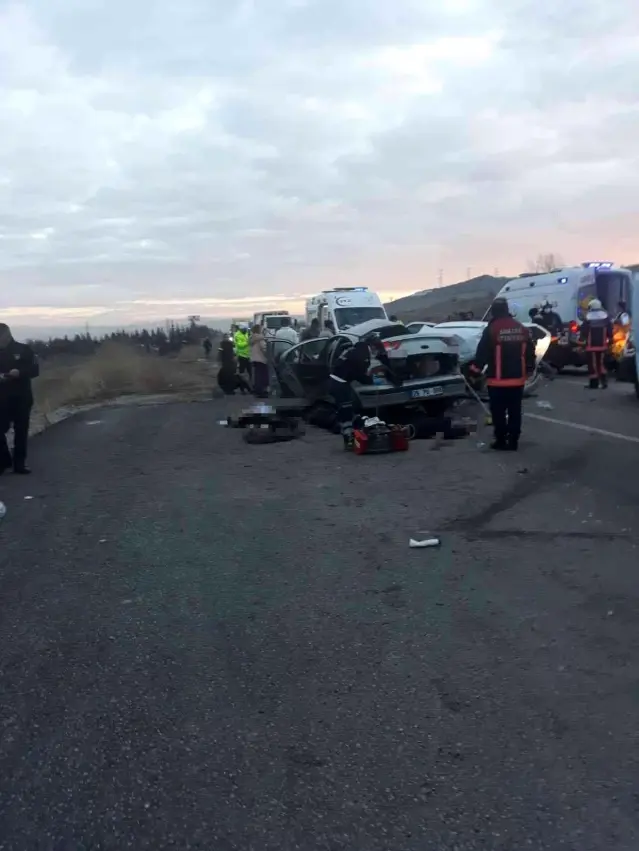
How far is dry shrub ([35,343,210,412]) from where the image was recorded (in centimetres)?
2780

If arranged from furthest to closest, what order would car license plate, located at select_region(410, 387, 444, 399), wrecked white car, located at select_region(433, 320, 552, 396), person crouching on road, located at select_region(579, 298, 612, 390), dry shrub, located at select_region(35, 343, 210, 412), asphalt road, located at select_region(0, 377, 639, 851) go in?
dry shrub, located at select_region(35, 343, 210, 412) < person crouching on road, located at select_region(579, 298, 612, 390) < wrecked white car, located at select_region(433, 320, 552, 396) < car license plate, located at select_region(410, 387, 444, 399) < asphalt road, located at select_region(0, 377, 639, 851)

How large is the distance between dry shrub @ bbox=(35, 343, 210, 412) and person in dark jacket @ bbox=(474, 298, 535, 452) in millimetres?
15635

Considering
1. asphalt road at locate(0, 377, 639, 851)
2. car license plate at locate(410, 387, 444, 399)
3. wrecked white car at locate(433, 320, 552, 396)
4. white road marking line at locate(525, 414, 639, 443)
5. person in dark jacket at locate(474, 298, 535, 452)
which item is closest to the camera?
asphalt road at locate(0, 377, 639, 851)

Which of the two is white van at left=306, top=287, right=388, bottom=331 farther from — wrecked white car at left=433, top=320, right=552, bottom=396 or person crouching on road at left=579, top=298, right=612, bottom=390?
person crouching on road at left=579, top=298, right=612, bottom=390

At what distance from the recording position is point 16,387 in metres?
11.0

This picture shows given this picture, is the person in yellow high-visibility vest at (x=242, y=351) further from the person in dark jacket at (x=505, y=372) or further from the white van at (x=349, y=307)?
the person in dark jacket at (x=505, y=372)

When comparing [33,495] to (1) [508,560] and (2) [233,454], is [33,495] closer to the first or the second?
(2) [233,454]

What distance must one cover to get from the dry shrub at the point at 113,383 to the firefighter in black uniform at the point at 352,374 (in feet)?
41.2

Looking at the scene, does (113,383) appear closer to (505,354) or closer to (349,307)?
(349,307)

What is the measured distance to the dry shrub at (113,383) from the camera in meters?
27.8

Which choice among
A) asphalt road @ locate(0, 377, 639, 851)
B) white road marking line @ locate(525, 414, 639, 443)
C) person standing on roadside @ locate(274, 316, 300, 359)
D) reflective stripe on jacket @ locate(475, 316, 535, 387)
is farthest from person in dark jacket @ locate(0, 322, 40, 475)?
white road marking line @ locate(525, 414, 639, 443)

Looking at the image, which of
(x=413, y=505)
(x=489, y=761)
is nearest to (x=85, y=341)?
(x=413, y=505)

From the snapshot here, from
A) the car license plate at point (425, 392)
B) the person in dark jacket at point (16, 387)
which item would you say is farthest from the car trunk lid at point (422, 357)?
the person in dark jacket at point (16, 387)

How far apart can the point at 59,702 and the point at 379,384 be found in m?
9.64
